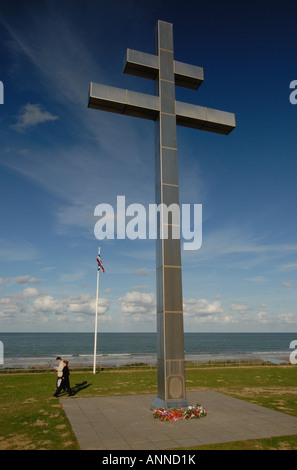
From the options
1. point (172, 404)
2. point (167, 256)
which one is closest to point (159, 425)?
point (172, 404)

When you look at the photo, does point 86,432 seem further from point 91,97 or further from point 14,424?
point 91,97

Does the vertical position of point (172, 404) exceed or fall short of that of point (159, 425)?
it exceeds it

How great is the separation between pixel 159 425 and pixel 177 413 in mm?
925

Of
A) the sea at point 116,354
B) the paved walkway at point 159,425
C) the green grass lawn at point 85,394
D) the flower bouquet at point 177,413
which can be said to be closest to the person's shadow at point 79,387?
the green grass lawn at point 85,394

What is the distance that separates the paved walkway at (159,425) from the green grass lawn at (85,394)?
475 mm

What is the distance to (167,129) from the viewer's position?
13.4m

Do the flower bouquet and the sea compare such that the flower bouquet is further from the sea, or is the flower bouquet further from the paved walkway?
the sea

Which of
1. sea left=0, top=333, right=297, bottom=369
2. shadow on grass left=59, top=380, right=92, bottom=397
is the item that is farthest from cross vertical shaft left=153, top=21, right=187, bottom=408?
sea left=0, top=333, right=297, bottom=369

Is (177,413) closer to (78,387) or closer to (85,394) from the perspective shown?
(85,394)

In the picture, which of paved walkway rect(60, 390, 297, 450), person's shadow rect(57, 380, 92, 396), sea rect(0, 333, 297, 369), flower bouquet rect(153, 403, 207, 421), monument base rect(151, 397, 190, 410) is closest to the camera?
paved walkway rect(60, 390, 297, 450)

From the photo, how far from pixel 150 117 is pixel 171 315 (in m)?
8.24

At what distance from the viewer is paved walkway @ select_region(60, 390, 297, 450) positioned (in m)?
8.46

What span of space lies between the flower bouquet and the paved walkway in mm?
195

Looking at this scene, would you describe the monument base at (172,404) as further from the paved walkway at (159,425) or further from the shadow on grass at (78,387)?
the shadow on grass at (78,387)
